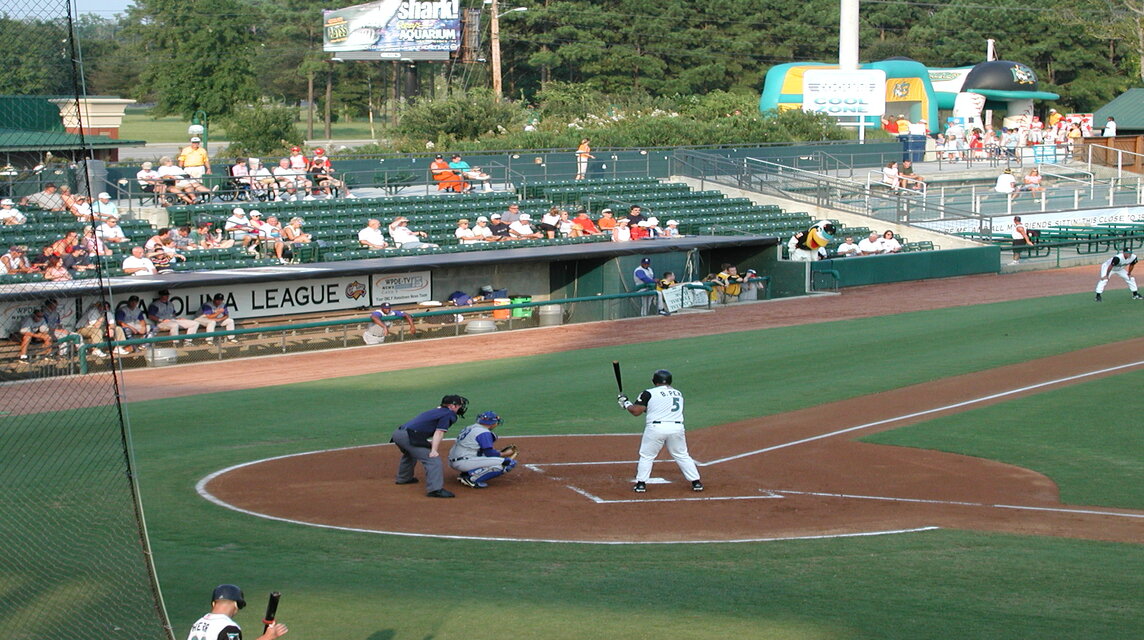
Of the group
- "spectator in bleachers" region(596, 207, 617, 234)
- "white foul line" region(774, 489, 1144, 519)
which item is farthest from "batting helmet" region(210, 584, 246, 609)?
"spectator in bleachers" region(596, 207, 617, 234)

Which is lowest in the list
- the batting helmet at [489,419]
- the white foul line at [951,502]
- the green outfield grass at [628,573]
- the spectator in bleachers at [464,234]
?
the white foul line at [951,502]

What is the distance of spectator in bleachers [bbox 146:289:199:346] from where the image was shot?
79.0 feet

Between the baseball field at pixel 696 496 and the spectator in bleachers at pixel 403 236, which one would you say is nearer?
the baseball field at pixel 696 496

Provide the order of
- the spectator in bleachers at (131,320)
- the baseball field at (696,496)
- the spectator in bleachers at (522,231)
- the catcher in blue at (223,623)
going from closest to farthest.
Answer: the catcher in blue at (223,623) < the baseball field at (696,496) < the spectator in bleachers at (131,320) < the spectator in bleachers at (522,231)

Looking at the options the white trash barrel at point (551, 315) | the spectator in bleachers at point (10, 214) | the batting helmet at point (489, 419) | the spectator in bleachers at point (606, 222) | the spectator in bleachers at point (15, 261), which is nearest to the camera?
the batting helmet at point (489, 419)

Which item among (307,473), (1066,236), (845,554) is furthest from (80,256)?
(1066,236)

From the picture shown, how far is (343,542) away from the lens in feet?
38.6

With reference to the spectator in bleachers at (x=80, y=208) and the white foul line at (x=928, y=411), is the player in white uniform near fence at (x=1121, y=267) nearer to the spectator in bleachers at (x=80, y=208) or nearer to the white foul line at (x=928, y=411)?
the white foul line at (x=928, y=411)

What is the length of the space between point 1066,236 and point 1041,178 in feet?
27.1

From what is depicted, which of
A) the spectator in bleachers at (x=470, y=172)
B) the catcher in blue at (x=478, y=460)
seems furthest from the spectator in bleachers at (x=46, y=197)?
the spectator in bleachers at (x=470, y=172)

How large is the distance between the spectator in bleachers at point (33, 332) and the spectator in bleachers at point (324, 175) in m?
12.1

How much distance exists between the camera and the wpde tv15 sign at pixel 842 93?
51375 mm

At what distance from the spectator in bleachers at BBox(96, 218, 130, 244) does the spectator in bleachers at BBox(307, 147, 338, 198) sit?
7.24 m

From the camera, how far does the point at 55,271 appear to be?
19812mm
